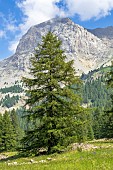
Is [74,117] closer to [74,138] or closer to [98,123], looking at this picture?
[74,138]

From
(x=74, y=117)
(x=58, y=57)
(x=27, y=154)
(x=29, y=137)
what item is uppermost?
(x=58, y=57)

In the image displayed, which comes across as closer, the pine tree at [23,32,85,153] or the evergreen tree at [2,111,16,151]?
the pine tree at [23,32,85,153]

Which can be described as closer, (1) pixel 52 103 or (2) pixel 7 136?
(1) pixel 52 103

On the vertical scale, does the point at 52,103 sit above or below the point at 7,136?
above

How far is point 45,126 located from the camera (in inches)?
1087

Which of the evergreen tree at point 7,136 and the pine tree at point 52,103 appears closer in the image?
the pine tree at point 52,103

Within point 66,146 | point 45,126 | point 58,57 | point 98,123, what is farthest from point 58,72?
point 98,123

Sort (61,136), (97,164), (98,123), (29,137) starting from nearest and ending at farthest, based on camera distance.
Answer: (97,164), (61,136), (29,137), (98,123)

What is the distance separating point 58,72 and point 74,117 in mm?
5296

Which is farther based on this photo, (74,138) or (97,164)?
(74,138)

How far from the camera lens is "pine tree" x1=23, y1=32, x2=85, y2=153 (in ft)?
89.7

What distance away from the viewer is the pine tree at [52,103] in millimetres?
27328

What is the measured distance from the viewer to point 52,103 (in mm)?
27500

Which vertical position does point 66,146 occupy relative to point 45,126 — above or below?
below
